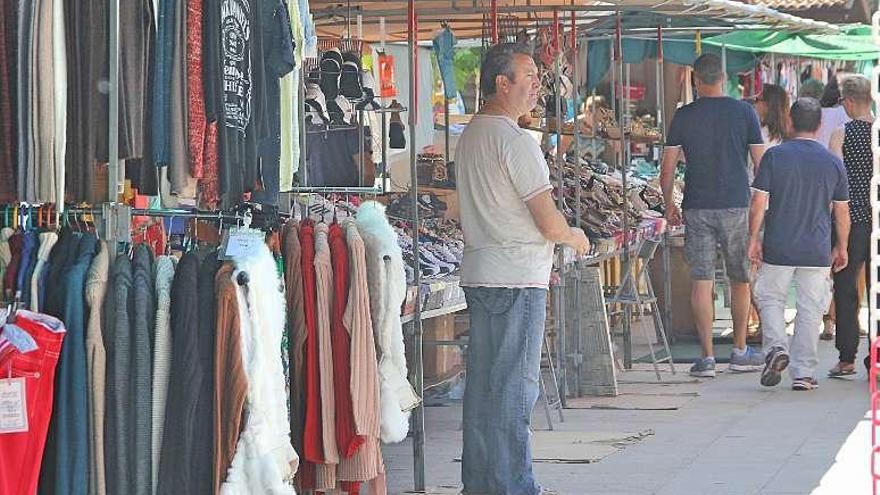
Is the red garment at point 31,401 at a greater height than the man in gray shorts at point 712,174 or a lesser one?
lesser

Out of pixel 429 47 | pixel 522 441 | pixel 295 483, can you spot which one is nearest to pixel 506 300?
pixel 522 441

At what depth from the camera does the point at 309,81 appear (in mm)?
8094

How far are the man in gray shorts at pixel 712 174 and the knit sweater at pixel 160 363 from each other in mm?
6235

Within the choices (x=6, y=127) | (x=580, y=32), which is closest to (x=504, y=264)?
(x=6, y=127)

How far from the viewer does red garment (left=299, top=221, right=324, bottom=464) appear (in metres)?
6.64

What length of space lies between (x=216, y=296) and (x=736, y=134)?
20.7ft

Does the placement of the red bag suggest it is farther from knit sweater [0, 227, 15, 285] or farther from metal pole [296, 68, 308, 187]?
knit sweater [0, 227, 15, 285]

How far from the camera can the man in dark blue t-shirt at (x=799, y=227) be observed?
35.9ft

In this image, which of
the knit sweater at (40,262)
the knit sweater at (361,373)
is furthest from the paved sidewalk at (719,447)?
the knit sweater at (40,262)

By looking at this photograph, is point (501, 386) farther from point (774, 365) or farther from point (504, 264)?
point (774, 365)

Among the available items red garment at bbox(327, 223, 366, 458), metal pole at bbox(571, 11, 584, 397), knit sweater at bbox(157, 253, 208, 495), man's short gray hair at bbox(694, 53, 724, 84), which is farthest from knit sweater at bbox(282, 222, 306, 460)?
man's short gray hair at bbox(694, 53, 724, 84)

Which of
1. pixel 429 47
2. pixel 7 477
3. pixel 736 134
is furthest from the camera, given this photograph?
pixel 429 47

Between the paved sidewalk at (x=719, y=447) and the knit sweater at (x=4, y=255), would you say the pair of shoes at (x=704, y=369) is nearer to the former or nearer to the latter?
the paved sidewalk at (x=719, y=447)

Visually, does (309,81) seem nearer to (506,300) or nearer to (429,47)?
(506,300)
